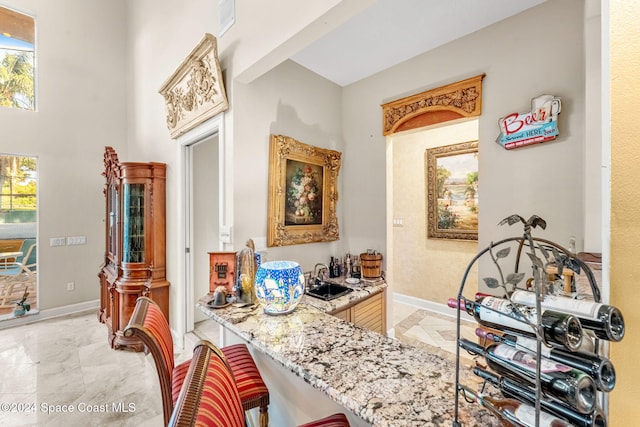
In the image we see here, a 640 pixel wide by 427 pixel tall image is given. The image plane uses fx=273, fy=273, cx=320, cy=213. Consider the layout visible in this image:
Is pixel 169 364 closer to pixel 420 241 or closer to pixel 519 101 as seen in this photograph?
pixel 519 101

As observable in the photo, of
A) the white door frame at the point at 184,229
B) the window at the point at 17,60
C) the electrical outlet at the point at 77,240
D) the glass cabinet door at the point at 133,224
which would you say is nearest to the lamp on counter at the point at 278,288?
the white door frame at the point at 184,229

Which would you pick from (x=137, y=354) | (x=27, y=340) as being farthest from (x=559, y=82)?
(x=27, y=340)

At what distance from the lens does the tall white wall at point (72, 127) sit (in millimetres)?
3906

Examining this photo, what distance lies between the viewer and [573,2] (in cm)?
183

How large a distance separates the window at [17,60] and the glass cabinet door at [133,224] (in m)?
2.39

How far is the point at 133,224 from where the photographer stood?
3158 mm

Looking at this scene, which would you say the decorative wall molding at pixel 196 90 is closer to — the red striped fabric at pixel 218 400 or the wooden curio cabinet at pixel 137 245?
the wooden curio cabinet at pixel 137 245

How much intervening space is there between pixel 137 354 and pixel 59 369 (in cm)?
63

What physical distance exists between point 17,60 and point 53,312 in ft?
11.9

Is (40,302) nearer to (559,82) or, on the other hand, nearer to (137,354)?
(137,354)

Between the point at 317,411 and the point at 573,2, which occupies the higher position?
the point at 573,2

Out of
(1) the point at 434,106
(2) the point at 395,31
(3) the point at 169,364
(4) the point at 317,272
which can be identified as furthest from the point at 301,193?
(3) the point at 169,364

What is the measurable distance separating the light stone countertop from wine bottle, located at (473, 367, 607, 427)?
15 centimetres

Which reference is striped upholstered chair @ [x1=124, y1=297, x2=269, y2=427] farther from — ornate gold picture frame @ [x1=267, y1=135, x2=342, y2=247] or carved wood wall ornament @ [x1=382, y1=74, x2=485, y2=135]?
Result: carved wood wall ornament @ [x1=382, y1=74, x2=485, y2=135]
